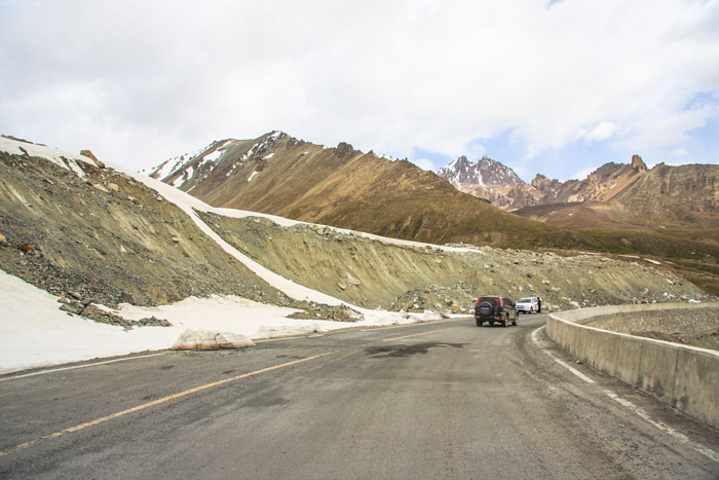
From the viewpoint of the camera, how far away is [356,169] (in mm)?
179375

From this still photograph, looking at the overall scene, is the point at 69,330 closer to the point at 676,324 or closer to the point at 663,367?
the point at 663,367

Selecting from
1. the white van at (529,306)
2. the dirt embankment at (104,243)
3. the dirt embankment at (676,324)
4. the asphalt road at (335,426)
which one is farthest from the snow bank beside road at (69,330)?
the white van at (529,306)

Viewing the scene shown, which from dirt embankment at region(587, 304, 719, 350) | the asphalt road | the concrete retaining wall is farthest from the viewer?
dirt embankment at region(587, 304, 719, 350)

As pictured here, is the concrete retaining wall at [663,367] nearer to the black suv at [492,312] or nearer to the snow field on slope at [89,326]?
the snow field on slope at [89,326]

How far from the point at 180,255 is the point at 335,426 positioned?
73.4 ft

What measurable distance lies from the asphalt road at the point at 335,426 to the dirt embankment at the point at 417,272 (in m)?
26.6

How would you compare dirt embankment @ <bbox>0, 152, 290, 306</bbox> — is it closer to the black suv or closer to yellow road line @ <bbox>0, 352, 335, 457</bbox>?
yellow road line @ <bbox>0, 352, 335, 457</bbox>

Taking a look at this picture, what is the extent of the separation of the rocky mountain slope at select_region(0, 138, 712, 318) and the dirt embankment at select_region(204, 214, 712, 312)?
152 mm

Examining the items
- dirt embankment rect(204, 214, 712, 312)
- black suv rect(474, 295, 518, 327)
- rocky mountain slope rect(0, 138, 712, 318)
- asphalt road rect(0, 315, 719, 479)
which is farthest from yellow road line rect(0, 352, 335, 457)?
dirt embankment rect(204, 214, 712, 312)

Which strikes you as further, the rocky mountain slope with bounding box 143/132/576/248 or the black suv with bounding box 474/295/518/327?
the rocky mountain slope with bounding box 143/132/576/248

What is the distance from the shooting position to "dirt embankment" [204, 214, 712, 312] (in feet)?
118

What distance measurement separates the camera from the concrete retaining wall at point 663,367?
520 cm

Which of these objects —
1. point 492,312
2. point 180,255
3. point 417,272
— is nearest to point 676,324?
point 417,272

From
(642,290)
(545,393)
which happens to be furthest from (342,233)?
(642,290)
